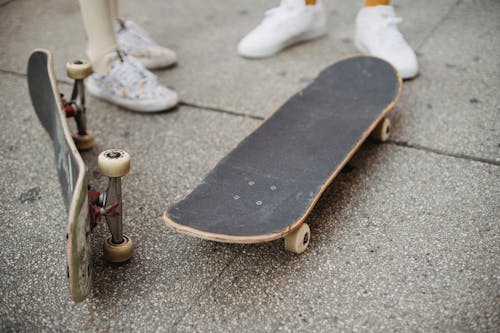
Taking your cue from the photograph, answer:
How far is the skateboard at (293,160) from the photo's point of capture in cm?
132

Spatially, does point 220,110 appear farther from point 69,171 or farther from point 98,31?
point 69,171

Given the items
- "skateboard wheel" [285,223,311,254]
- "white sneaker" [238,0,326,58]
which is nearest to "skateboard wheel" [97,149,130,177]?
"skateboard wheel" [285,223,311,254]

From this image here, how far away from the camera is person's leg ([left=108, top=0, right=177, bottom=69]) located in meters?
2.31

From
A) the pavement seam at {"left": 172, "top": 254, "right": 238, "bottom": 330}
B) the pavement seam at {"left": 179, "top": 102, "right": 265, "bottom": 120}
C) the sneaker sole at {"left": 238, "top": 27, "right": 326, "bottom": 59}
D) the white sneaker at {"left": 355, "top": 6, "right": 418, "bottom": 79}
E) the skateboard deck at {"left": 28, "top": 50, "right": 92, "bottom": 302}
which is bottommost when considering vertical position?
the pavement seam at {"left": 179, "top": 102, "right": 265, "bottom": 120}

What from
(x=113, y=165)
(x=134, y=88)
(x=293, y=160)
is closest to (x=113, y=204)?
(x=113, y=165)

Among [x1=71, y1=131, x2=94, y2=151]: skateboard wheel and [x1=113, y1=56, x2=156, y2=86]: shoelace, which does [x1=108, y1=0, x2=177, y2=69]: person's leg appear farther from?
[x1=71, y1=131, x2=94, y2=151]: skateboard wheel

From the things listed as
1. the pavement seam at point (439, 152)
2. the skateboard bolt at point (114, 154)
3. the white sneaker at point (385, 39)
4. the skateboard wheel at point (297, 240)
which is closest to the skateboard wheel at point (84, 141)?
the skateboard bolt at point (114, 154)

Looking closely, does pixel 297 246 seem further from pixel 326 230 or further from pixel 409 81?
pixel 409 81

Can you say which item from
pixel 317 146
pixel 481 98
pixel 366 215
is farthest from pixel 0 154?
pixel 481 98

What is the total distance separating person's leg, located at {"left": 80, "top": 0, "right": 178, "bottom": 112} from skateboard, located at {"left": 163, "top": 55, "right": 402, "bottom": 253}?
0.55 meters

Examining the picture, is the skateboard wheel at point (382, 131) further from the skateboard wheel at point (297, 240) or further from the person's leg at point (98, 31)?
the person's leg at point (98, 31)

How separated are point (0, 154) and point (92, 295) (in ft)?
2.76

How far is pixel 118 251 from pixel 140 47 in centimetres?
129

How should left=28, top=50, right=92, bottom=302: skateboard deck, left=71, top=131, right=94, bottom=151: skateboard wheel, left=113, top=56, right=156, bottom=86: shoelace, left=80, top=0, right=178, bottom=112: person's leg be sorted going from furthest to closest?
left=113, top=56, right=156, bottom=86: shoelace → left=80, top=0, right=178, bottom=112: person's leg → left=71, top=131, right=94, bottom=151: skateboard wheel → left=28, top=50, right=92, bottom=302: skateboard deck
